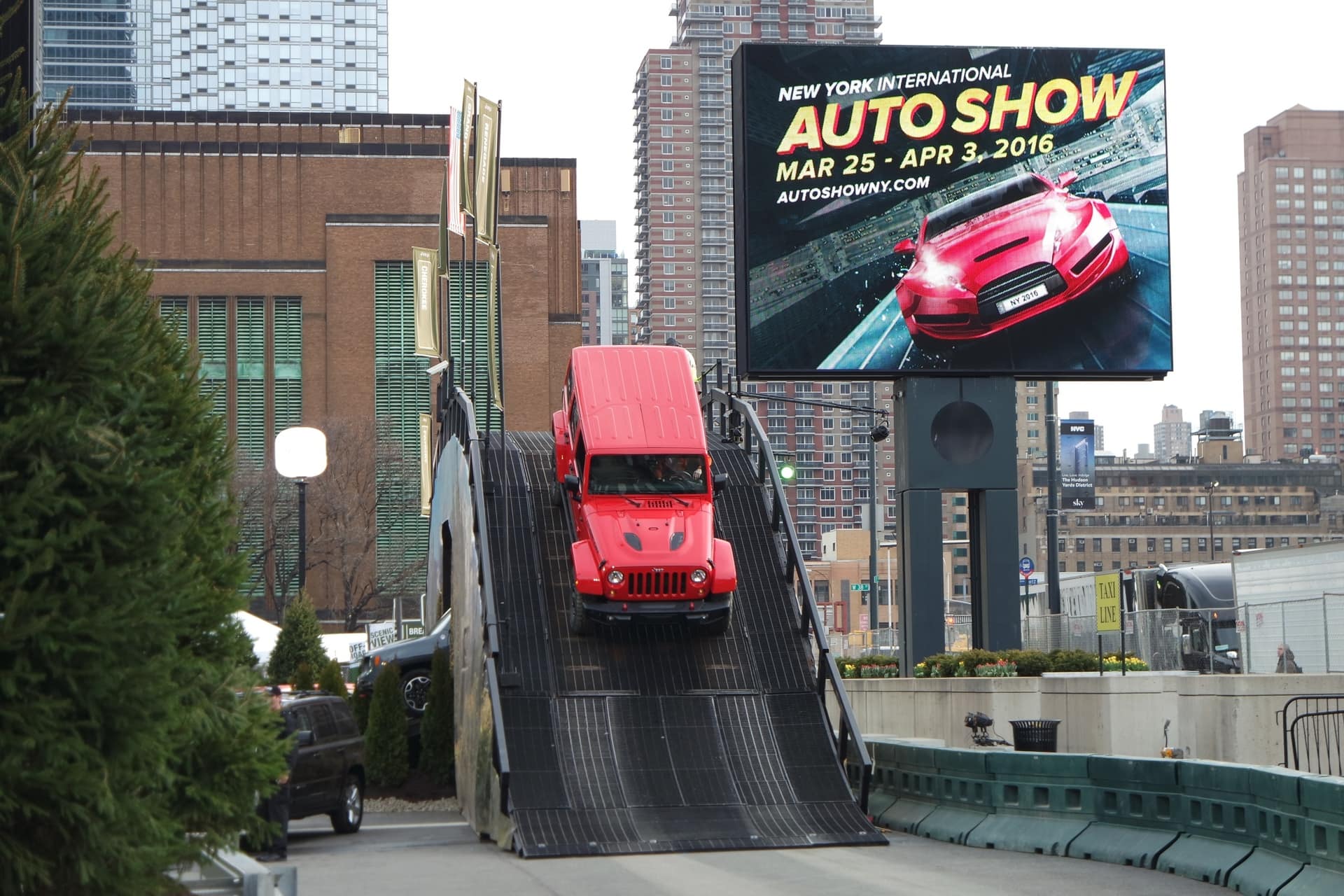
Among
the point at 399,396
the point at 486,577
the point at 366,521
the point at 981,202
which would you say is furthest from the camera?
the point at 399,396

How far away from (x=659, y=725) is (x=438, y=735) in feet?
23.3

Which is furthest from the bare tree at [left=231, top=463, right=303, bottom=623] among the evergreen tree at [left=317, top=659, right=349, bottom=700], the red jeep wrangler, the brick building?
the red jeep wrangler

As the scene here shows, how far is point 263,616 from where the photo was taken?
259 feet

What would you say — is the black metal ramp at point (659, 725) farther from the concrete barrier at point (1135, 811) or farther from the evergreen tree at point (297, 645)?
the evergreen tree at point (297, 645)

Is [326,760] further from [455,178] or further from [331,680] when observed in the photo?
[455,178]

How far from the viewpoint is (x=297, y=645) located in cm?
2764

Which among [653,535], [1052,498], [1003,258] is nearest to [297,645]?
[653,535]

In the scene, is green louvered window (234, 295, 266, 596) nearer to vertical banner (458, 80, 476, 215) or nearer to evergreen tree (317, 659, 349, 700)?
vertical banner (458, 80, 476, 215)

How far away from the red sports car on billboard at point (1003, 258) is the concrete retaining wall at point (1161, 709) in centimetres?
806

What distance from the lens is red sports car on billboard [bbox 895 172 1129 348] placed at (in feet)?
104

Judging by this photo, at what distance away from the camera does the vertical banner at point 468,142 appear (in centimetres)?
3031

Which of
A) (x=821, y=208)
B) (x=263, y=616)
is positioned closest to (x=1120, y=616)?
(x=821, y=208)

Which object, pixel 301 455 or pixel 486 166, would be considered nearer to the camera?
pixel 301 455

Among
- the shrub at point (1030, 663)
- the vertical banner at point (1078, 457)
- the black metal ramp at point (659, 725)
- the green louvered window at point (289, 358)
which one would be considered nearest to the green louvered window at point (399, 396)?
the green louvered window at point (289, 358)
